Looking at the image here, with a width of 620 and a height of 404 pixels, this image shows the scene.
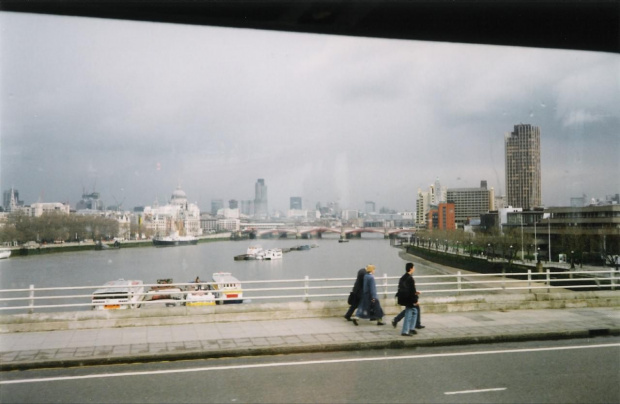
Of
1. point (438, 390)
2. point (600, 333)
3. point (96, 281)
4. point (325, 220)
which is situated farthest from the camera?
point (325, 220)

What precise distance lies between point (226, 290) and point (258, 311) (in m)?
0.88

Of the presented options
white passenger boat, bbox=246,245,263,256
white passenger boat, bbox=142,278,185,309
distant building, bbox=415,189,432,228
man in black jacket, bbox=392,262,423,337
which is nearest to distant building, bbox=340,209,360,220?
distant building, bbox=415,189,432,228

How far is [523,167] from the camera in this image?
4459 centimetres

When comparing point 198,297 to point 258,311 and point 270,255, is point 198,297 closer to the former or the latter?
point 258,311

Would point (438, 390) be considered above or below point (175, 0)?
below

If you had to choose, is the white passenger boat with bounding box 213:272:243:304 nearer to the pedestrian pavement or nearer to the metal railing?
the metal railing

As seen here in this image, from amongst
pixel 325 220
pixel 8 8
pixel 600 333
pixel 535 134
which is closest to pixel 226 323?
pixel 8 8

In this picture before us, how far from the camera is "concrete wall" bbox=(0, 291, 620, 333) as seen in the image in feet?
29.9

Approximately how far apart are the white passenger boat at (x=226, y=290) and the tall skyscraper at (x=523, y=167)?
76.2ft

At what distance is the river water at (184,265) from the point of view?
4412cm

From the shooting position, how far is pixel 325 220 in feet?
166

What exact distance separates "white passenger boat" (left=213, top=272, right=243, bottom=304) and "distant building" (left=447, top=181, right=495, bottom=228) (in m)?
41.2

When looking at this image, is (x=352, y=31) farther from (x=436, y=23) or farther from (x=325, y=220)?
(x=325, y=220)

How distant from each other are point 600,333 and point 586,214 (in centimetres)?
3465
